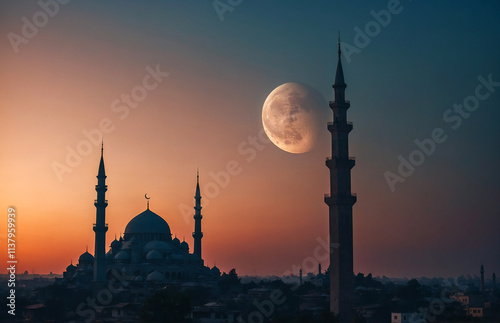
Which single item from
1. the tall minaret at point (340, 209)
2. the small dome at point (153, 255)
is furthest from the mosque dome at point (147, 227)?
the tall minaret at point (340, 209)

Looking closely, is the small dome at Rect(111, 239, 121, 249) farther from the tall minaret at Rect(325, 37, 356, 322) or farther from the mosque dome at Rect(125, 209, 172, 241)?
the tall minaret at Rect(325, 37, 356, 322)

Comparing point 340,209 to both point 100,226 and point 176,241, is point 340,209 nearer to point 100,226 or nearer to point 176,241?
point 100,226

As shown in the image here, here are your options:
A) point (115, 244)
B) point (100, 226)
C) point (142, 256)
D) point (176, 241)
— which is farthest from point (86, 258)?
point (100, 226)

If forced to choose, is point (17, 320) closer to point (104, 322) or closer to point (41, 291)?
point (104, 322)

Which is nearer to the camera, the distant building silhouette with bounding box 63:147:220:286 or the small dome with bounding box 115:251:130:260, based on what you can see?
the distant building silhouette with bounding box 63:147:220:286

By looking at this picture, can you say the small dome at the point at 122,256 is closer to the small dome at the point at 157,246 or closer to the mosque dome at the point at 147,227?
the small dome at the point at 157,246

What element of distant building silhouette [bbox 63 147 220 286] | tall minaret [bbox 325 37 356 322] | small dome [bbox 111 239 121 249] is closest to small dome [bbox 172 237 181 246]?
distant building silhouette [bbox 63 147 220 286]

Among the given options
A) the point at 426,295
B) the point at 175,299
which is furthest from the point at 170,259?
the point at 175,299
